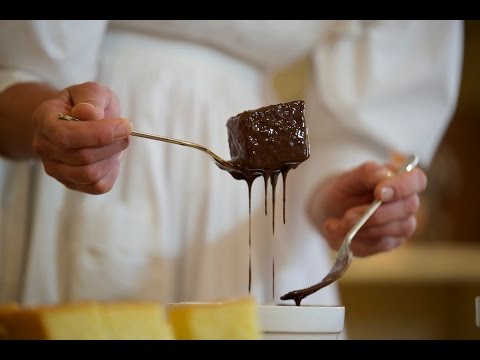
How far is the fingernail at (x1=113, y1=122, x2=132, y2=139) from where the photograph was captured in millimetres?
641

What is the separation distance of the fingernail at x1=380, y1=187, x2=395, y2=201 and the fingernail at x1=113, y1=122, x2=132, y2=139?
389 millimetres

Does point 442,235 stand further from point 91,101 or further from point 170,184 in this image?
point 91,101

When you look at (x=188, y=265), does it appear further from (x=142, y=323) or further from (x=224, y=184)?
(x=142, y=323)

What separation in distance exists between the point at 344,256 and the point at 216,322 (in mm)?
388

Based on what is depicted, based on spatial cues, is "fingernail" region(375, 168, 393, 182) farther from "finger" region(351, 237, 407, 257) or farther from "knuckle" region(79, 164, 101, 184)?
"knuckle" region(79, 164, 101, 184)

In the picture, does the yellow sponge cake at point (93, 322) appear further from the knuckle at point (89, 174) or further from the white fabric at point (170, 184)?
the white fabric at point (170, 184)

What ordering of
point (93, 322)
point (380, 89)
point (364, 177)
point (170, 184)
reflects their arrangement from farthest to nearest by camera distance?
point (380, 89), point (170, 184), point (364, 177), point (93, 322)

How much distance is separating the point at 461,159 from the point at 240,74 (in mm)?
1832

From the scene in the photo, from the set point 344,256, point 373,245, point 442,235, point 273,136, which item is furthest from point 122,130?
point 442,235

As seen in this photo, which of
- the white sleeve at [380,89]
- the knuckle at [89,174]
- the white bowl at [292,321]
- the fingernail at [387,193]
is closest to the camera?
the white bowl at [292,321]

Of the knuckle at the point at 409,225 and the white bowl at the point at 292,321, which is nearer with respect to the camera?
the white bowl at the point at 292,321

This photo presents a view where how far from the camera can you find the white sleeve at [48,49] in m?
0.95

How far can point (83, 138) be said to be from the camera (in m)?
0.64

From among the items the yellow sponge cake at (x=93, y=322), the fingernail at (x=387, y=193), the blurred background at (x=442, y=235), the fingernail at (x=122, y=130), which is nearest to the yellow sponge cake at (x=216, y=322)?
the yellow sponge cake at (x=93, y=322)
